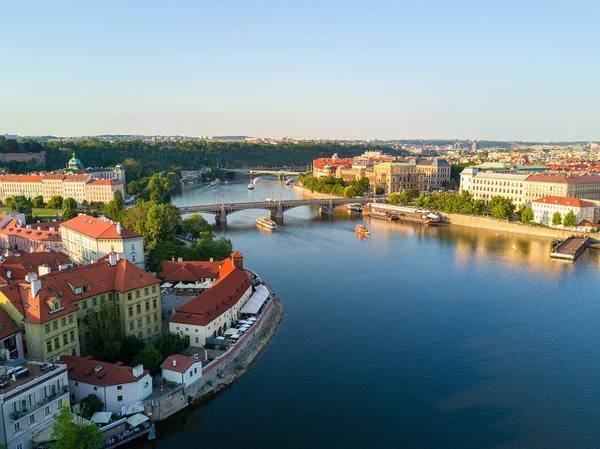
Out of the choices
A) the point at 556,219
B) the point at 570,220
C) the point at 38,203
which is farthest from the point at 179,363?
the point at 38,203

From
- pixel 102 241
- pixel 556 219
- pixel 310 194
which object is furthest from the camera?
pixel 310 194

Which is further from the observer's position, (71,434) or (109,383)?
(109,383)

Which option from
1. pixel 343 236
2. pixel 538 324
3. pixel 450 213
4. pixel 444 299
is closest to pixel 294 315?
pixel 444 299

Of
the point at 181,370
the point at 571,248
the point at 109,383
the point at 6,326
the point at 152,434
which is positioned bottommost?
the point at 152,434

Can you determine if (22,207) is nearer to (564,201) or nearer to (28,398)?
(28,398)

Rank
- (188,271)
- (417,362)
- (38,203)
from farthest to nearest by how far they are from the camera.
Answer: (38,203), (188,271), (417,362)

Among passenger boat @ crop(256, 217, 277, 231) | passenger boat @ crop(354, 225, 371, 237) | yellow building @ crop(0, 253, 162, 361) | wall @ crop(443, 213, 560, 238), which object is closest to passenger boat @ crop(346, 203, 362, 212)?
wall @ crop(443, 213, 560, 238)

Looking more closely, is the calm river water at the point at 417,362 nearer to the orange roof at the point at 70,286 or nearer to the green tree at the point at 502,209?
the orange roof at the point at 70,286
